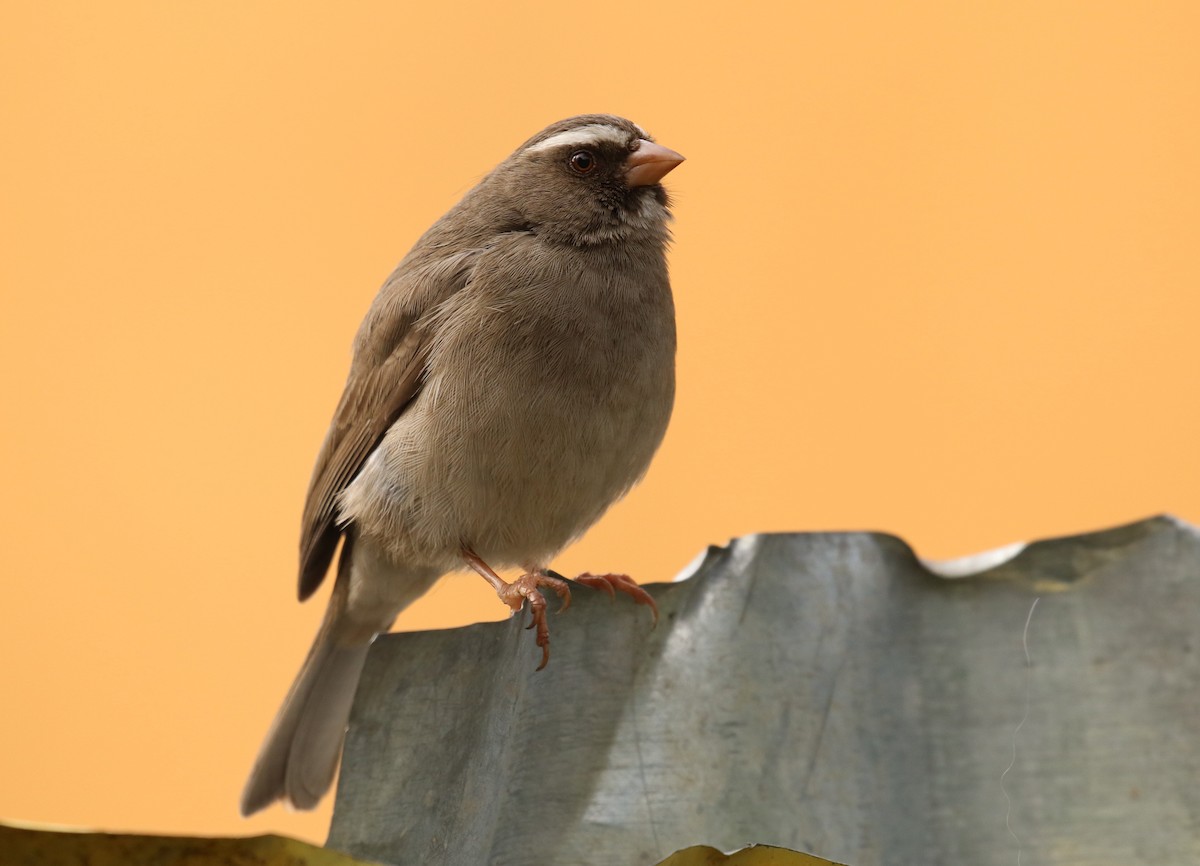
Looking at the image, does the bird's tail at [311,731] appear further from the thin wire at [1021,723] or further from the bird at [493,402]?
the thin wire at [1021,723]

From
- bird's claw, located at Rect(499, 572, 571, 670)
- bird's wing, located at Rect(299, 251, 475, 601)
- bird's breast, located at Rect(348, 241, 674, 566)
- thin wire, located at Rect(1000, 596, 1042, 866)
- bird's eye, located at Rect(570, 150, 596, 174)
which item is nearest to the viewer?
thin wire, located at Rect(1000, 596, 1042, 866)

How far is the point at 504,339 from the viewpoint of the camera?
288 centimetres

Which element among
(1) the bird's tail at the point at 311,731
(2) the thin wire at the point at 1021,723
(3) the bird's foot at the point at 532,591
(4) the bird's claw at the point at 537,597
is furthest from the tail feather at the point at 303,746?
(2) the thin wire at the point at 1021,723

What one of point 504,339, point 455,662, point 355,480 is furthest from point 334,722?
point 455,662

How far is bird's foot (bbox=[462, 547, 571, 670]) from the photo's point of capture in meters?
1.90

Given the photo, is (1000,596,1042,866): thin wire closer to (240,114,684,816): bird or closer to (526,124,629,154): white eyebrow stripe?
(240,114,684,816): bird

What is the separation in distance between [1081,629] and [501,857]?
93cm

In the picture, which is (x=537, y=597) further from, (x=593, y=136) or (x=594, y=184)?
(x=593, y=136)

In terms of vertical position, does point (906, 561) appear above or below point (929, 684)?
above

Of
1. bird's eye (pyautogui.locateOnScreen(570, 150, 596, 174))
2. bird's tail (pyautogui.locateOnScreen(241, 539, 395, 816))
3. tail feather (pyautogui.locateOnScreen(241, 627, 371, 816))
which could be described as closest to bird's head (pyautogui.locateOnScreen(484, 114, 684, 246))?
bird's eye (pyautogui.locateOnScreen(570, 150, 596, 174))

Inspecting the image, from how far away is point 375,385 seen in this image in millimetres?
3205

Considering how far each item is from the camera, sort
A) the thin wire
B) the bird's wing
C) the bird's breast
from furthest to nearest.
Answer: the bird's wing < the bird's breast < the thin wire

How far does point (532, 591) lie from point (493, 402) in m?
0.63

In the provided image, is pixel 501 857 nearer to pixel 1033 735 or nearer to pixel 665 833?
pixel 665 833
